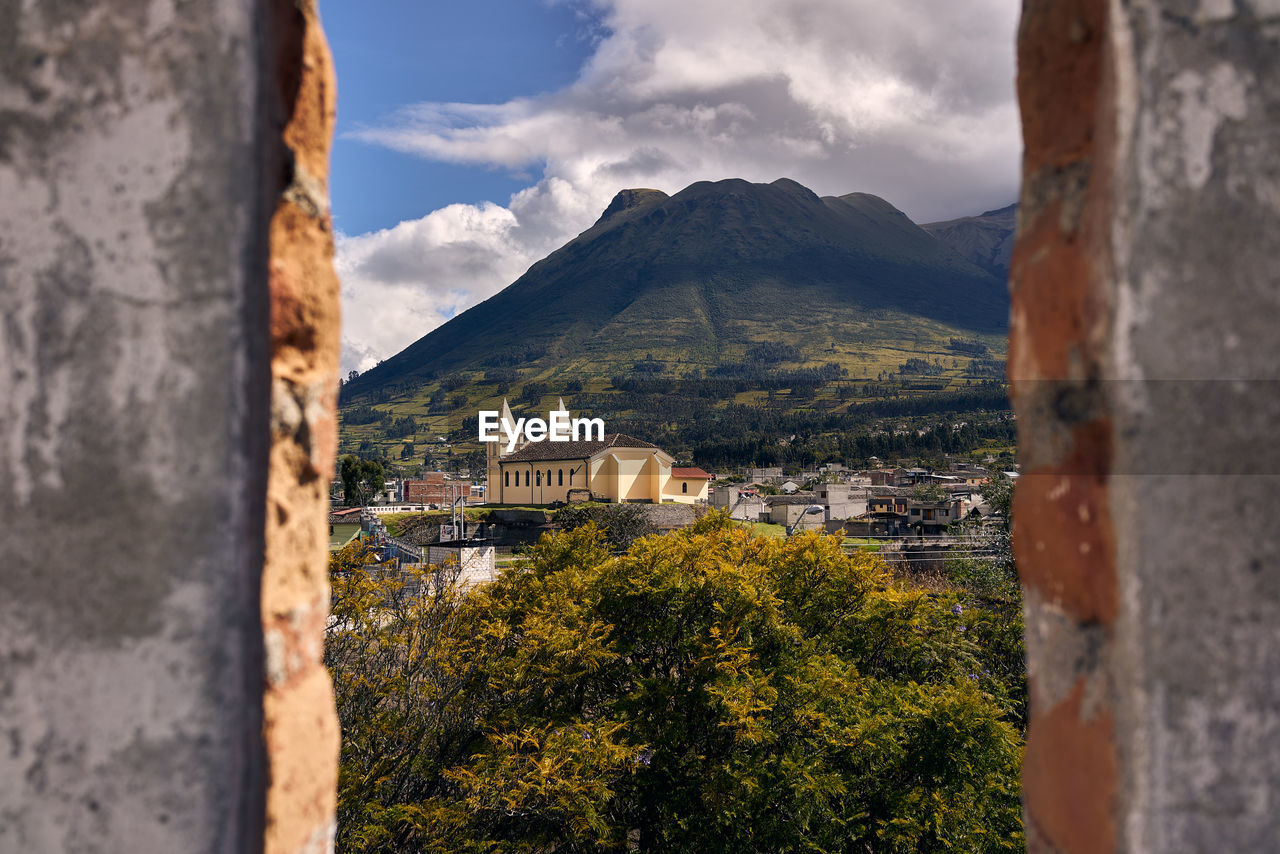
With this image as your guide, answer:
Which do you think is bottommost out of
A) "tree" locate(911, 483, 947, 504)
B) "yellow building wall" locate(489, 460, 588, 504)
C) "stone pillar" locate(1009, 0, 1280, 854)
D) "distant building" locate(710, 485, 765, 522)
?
"distant building" locate(710, 485, 765, 522)

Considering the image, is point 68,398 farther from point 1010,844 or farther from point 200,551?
point 1010,844

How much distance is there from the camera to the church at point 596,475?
60.4 meters

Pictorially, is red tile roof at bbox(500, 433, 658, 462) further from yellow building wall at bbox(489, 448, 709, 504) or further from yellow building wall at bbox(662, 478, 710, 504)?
yellow building wall at bbox(662, 478, 710, 504)

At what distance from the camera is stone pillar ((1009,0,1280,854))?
1334mm

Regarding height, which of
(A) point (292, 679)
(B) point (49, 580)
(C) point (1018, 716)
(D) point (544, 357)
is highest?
(D) point (544, 357)

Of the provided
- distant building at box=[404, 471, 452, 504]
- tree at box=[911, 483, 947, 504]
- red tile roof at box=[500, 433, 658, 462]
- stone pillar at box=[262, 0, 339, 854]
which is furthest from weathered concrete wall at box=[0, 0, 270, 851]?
distant building at box=[404, 471, 452, 504]

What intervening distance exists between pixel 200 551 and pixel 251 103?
792 millimetres

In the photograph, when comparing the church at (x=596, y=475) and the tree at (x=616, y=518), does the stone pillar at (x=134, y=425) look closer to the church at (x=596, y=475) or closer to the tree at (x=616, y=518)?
the tree at (x=616, y=518)

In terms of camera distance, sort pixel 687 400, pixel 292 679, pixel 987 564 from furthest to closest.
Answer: pixel 687 400
pixel 987 564
pixel 292 679

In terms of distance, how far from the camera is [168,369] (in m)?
1.41

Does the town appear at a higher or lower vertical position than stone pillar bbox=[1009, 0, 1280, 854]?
lower

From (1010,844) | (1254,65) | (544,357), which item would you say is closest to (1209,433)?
(1254,65)

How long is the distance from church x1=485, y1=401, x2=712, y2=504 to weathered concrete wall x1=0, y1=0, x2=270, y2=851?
191 ft

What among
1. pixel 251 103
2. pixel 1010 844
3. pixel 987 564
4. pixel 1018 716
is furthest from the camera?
pixel 987 564
